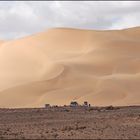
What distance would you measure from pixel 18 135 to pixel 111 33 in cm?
7855

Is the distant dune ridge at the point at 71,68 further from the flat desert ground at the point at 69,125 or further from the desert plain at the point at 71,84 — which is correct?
the flat desert ground at the point at 69,125

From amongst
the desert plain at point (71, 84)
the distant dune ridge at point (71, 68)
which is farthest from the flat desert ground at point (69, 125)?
the distant dune ridge at point (71, 68)

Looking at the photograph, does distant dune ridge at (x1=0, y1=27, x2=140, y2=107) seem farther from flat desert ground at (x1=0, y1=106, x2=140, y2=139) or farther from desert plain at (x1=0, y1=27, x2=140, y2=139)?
flat desert ground at (x1=0, y1=106, x2=140, y2=139)

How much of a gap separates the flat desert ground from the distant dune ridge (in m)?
21.6

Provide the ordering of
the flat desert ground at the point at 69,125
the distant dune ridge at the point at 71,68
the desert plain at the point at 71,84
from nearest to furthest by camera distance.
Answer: the flat desert ground at the point at 69,125
the desert plain at the point at 71,84
the distant dune ridge at the point at 71,68

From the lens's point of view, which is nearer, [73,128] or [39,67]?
[73,128]

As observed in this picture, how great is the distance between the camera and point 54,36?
336 ft

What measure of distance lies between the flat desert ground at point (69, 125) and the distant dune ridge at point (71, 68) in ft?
70.8

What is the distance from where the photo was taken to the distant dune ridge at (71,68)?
6241 centimetres

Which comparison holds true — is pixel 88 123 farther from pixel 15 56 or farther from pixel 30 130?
pixel 15 56

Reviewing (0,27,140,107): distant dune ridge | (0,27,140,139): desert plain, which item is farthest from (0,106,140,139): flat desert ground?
(0,27,140,107): distant dune ridge

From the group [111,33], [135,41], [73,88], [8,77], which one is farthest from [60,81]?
[111,33]

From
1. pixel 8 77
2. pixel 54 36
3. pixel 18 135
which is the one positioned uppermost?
pixel 54 36

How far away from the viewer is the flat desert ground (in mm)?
25016
